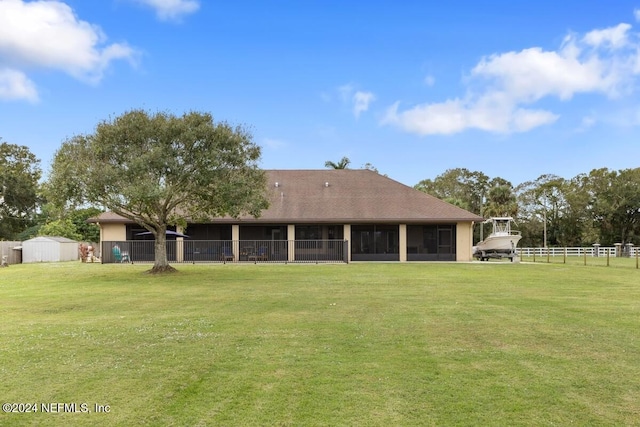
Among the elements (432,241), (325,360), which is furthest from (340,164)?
(325,360)

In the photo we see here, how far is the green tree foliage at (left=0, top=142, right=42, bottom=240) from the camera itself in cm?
5153

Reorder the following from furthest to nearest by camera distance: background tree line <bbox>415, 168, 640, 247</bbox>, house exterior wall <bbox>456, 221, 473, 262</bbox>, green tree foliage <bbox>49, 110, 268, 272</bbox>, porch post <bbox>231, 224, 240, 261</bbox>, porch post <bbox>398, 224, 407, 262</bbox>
→ background tree line <bbox>415, 168, 640, 247</bbox> < house exterior wall <bbox>456, 221, 473, 262</bbox> < porch post <bbox>398, 224, 407, 262</bbox> < porch post <bbox>231, 224, 240, 261</bbox> < green tree foliage <bbox>49, 110, 268, 272</bbox>

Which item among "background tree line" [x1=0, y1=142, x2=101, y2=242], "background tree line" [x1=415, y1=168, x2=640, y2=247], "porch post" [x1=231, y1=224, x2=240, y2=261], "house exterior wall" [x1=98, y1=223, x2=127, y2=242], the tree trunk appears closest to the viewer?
the tree trunk

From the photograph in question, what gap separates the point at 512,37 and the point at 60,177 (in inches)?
743

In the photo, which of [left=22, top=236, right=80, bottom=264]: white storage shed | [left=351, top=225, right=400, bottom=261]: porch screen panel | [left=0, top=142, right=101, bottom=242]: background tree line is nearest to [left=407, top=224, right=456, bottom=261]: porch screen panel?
[left=351, top=225, right=400, bottom=261]: porch screen panel

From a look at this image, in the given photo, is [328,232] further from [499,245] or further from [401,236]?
[499,245]

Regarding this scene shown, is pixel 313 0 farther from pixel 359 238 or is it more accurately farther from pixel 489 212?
pixel 489 212

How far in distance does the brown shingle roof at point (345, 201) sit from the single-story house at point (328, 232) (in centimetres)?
6

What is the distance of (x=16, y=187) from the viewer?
51.5m

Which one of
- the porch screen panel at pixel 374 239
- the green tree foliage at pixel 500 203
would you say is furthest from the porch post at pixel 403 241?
the green tree foliage at pixel 500 203

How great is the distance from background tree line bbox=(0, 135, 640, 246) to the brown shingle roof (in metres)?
16.1

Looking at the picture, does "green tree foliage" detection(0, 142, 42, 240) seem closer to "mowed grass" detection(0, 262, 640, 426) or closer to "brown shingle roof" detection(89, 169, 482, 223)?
"brown shingle roof" detection(89, 169, 482, 223)

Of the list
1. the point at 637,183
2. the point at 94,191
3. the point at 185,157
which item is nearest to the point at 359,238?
the point at 185,157

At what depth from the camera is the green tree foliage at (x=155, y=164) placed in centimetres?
1872
